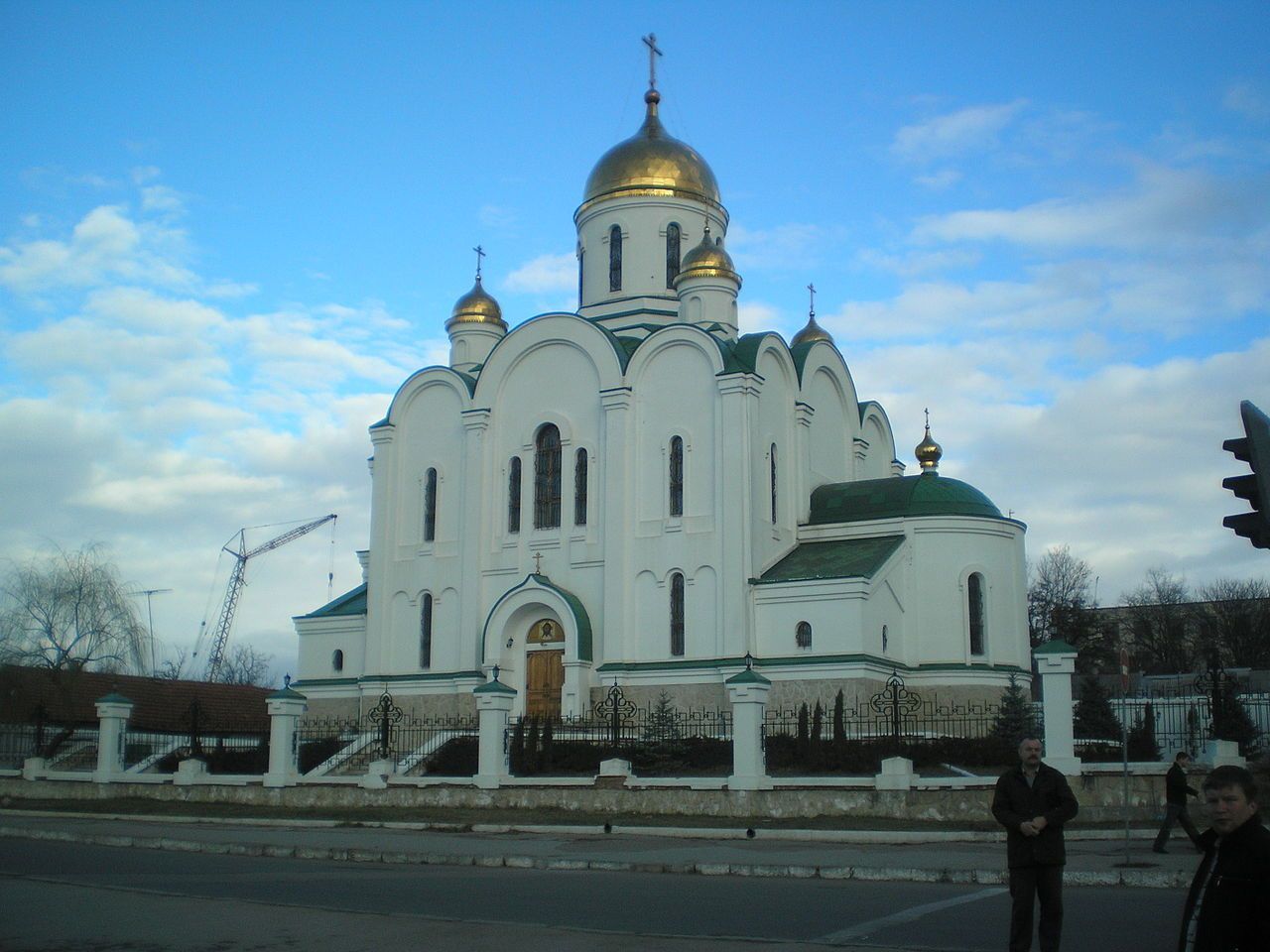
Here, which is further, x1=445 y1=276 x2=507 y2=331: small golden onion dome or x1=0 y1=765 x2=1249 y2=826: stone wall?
x1=445 y1=276 x2=507 y2=331: small golden onion dome

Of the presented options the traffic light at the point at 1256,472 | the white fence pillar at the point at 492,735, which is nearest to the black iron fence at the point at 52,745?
the white fence pillar at the point at 492,735

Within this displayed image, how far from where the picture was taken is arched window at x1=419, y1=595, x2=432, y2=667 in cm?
3216

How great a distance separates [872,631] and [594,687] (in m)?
6.16

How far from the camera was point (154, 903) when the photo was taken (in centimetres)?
1017

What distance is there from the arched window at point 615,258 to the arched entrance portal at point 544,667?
9.45 meters

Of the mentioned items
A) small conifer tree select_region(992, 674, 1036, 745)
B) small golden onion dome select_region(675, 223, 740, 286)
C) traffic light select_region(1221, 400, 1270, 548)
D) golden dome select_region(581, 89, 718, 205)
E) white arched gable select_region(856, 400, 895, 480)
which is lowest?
small conifer tree select_region(992, 674, 1036, 745)

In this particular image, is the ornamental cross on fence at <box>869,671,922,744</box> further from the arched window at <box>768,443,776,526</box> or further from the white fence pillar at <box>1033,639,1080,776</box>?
the white fence pillar at <box>1033,639,1080,776</box>

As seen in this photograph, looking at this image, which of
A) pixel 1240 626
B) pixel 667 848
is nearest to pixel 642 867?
pixel 667 848

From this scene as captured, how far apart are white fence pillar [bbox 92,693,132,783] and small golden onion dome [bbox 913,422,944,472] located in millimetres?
19366

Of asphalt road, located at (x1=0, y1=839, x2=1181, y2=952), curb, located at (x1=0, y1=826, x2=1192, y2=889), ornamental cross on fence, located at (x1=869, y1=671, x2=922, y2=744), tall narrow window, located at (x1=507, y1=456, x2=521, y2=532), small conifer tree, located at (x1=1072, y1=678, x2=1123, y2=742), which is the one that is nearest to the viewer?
asphalt road, located at (x1=0, y1=839, x2=1181, y2=952)

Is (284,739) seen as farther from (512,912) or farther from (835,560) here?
(512,912)

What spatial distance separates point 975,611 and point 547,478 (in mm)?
10262

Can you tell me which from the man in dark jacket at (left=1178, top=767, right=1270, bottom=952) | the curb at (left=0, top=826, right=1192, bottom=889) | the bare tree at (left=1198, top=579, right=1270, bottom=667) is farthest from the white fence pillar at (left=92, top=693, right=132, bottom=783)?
the bare tree at (left=1198, top=579, right=1270, bottom=667)

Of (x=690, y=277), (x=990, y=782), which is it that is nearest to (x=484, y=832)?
(x=990, y=782)
